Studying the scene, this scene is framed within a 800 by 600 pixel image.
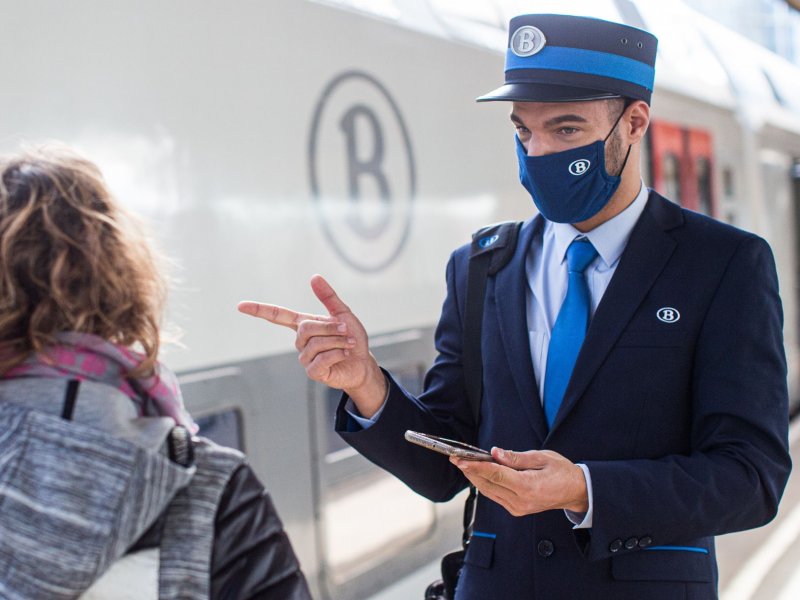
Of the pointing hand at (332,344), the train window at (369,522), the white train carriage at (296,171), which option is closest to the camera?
the pointing hand at (332,344)

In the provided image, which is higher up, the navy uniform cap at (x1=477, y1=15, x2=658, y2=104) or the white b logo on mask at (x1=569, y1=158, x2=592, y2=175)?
the navy uniform cap at (x1=477, y1=15, x2=658, y2=104)

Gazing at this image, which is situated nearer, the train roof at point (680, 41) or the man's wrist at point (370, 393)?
the man's wrist at point (370, 393)

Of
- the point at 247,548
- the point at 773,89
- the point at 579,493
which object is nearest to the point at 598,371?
the point at 579,493

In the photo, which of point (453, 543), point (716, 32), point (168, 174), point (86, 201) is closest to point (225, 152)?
point (168, 174)

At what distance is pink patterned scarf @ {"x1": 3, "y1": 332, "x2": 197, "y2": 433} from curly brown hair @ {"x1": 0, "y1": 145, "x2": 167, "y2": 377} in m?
0.01

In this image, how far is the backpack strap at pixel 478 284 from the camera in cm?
174

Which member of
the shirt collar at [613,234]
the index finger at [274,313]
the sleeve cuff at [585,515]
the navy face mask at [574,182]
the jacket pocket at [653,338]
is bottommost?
the sleeve cuff at [585,515]

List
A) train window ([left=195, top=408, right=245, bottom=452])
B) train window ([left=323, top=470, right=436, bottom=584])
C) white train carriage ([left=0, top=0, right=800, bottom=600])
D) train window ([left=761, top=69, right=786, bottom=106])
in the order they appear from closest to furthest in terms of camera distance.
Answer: white train carriage ([left=0, top=0, right=800, bottom=600]), train window ([left=195, top=408, right=245, bottom=452]), train window ([left=323, top=470, right=436, bottom=584]), train window ([left=761, top=69, right=786, bottom=106])

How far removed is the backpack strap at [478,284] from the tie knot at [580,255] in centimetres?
12

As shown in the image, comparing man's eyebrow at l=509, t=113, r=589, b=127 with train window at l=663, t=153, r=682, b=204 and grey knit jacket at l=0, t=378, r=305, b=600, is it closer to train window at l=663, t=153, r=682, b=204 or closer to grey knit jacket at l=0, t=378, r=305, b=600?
grey knit jacket at l=0, t=378, r=305, b=600

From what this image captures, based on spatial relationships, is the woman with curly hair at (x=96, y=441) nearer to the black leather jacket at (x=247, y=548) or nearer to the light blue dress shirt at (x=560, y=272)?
the black leather jacket at (x=247, y=548)

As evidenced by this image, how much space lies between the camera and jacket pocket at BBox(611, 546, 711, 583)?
1557 mm

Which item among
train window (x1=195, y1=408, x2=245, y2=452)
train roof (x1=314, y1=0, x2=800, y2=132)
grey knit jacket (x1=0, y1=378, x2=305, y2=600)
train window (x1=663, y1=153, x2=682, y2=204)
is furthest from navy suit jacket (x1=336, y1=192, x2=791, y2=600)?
train window (x1=663, y1=153, x2=682, y2=204)

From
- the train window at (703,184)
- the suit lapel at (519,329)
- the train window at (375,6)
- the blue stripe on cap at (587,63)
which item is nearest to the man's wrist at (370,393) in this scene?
the suit lapel at (519,329)
